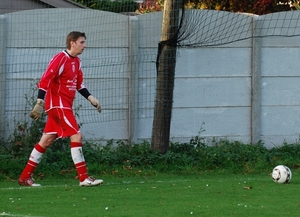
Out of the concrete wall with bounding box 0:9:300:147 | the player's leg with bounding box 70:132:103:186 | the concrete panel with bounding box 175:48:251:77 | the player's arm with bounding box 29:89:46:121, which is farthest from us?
the concrete panel with bounding box 175:48:251:77

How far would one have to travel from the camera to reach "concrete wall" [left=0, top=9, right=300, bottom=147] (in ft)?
38.1

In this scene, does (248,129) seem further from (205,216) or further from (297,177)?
(205,216)

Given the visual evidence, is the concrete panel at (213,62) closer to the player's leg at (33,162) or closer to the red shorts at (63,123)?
the red shorts at (63,123)

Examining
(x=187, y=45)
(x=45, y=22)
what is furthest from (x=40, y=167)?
(x=187, y=45)

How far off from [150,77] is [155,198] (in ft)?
12.7

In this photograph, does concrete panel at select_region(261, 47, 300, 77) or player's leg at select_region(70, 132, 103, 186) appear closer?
player's leg at select_region(70, 132, 103, 186)

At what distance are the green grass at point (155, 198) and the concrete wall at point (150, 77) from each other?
1.69 meters

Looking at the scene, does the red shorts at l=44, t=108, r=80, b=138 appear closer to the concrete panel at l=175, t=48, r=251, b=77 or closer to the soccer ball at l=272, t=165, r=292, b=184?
the soccer ball at l=272, t=165, r=292, b=184

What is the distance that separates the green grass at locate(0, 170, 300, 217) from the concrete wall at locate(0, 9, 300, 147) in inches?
66.5

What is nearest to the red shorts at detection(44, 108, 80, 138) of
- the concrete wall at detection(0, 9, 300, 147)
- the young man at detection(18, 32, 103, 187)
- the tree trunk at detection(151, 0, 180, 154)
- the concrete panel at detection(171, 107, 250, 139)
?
the young man at detection(18, 32, 103, 187)

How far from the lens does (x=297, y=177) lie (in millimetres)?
10789

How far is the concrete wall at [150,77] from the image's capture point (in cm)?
1160

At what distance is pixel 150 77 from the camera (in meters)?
12.2

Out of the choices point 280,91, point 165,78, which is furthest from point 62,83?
point 280,91
